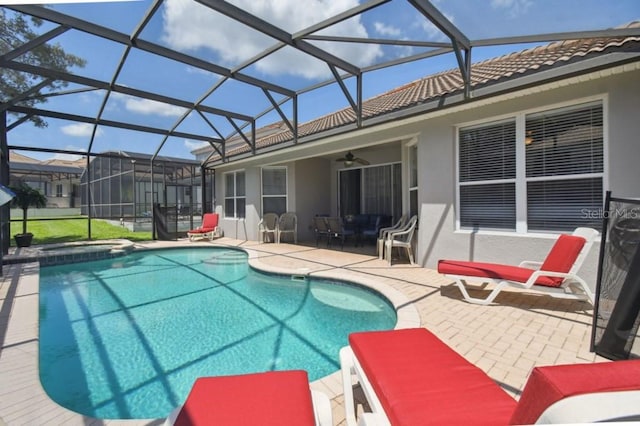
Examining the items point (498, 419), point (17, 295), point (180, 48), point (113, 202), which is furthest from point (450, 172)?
point (113, 202)

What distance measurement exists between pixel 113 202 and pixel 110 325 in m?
16.8

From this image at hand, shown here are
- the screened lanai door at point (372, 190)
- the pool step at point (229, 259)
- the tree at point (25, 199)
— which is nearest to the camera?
the pool step at point (229, 259)

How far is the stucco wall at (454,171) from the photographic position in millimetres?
4352

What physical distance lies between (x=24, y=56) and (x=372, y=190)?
10526mm

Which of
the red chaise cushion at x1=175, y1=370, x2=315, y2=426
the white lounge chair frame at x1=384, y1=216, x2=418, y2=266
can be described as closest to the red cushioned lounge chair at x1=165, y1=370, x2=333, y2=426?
the red chaise cushion at x1=175, y1=370, x2=315, y2=426

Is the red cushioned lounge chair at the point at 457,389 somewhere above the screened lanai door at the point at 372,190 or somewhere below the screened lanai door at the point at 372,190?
below

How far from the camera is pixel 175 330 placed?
14.7ft

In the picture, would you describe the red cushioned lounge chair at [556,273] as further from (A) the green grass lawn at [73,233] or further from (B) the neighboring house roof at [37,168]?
(B) the neighboring house roof at [37,168]

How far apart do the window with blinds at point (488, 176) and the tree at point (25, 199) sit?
1426 cm

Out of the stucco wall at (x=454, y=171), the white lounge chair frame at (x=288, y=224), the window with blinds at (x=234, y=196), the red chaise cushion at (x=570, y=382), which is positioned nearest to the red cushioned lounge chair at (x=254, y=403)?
the red chaise cushion at (x=570, y=382)

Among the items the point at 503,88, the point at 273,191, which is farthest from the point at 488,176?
the point at 273,191

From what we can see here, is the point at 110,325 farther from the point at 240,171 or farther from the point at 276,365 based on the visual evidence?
the point at 240,171

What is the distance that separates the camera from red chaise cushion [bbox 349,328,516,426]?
1.56m

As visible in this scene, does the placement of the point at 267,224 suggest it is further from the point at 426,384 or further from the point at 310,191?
the point at 426,384
